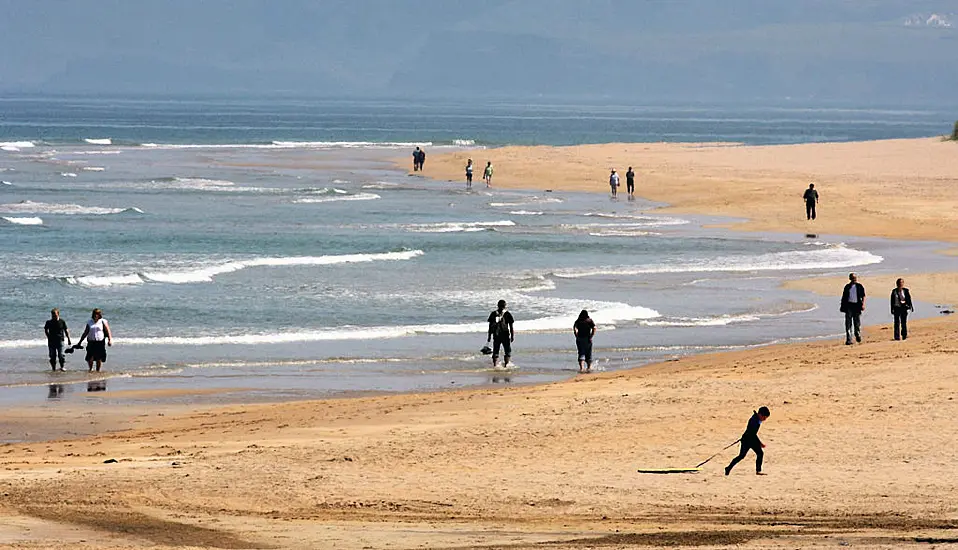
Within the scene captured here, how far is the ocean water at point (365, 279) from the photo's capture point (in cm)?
2217

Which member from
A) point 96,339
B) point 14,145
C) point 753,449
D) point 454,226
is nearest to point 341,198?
point 454,226

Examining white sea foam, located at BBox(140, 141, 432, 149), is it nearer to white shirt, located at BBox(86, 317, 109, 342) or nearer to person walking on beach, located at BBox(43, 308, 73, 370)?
person walking on beach, located at BBox(43, 308, 73, 370)

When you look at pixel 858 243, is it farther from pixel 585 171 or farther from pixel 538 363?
pixel 585 171

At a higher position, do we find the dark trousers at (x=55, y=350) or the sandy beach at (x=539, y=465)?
the dark trousers at (x=55, y=350)

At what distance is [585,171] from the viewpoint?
2616 inches

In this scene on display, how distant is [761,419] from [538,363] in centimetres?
885

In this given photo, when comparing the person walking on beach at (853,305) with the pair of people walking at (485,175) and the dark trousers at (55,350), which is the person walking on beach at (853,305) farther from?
the pair of people walking at (485,175)

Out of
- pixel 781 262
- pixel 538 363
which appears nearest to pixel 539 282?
pixel 781 262

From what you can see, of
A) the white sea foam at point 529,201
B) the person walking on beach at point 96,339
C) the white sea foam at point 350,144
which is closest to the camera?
the person walking on beach at point 96,339

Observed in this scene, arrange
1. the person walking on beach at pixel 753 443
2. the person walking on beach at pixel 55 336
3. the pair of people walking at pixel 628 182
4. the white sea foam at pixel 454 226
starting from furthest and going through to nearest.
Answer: the pair of people walking at pixel 628 182
the white sea foam at pixel 454 226
the person walking on beach at pixel 55 336
the person walking on beach at pixel 753 443

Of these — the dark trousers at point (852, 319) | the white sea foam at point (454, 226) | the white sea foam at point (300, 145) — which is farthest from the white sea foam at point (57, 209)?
the white sea foam at point (300, 145)

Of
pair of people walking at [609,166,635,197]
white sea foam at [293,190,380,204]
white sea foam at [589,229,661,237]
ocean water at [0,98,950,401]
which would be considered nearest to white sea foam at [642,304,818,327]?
ocean water at [0,98,950,401]

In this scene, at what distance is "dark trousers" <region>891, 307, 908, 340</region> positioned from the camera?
2145 centimetres

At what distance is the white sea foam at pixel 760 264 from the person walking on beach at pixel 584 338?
11.3 m
